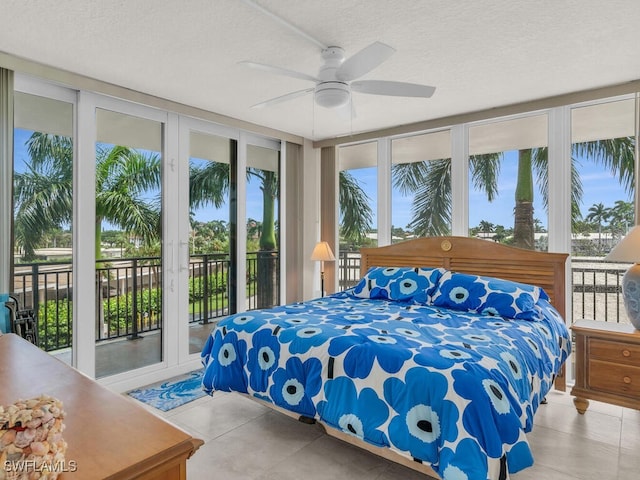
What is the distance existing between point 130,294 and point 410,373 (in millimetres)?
2757

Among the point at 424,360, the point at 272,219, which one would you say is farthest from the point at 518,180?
the point at 272,219

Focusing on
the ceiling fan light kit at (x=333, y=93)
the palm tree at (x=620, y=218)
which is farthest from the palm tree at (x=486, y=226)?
the ceiling fan light kit at (x=333, y=93)

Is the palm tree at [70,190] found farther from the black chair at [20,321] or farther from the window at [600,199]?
the window at [600,199]

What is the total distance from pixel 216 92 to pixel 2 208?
182 centimetres

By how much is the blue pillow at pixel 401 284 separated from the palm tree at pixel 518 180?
30.9 inches

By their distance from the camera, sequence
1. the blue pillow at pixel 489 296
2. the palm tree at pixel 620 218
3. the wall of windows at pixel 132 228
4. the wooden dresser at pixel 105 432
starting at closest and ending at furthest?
the wooden dresser at pixel 105 432
the blue pillow at pixel 489 296
the wall of windows at pixel 132 228
the palm tree at pixel 620 218

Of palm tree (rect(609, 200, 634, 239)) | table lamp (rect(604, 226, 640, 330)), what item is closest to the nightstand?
table lamp (rect(604, 226, 640, 330))

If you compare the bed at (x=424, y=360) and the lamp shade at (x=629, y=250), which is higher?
the lamp shade at (x=629, y=250)

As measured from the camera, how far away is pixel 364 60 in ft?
6.85

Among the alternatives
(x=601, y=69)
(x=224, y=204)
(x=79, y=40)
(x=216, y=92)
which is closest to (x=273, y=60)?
(x=216, y=92)

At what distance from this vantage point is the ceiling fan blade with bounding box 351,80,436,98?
2314 mm

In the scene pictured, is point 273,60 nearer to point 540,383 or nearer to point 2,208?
point 2,208

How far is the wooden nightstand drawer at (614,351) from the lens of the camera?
264 centimetres

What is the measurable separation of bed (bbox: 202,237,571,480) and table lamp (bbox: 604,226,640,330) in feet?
1.51
